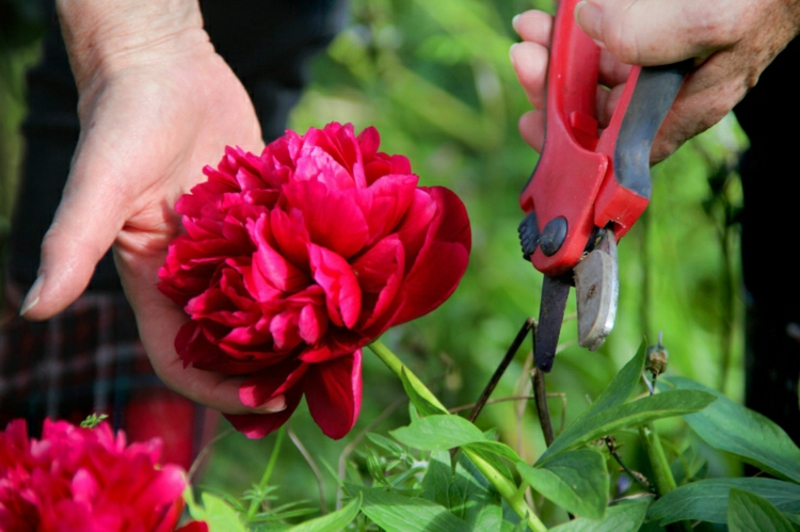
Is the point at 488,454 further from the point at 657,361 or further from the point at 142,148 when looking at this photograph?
the point at 142,148

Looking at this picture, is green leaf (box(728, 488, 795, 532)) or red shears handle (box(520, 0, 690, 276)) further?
red shears handle (box(520, 0, 690, 276))

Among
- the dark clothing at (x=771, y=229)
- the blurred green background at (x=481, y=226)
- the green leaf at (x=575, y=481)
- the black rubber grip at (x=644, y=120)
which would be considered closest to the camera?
the green leaf at (x=575, y=481)

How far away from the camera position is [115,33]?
743 millimetres

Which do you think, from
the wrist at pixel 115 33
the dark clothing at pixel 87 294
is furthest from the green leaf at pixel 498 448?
the dark clothing at pixel 87 294

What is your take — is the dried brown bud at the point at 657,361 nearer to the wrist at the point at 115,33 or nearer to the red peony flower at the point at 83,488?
the red peony flower at the point at 83,488

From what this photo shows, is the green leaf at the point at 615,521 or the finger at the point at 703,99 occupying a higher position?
the finger at the point at 703,99

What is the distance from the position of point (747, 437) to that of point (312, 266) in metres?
0.28

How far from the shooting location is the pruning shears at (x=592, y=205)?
19.3 inches

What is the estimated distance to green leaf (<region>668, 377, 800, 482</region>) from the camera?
42 cm

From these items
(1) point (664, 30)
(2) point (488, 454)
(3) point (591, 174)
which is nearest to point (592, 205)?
(3) point (591, 174)

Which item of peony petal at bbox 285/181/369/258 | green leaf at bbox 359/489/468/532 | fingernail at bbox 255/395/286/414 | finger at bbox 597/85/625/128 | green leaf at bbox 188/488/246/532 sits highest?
peony petal at bbox 285/181/369/258

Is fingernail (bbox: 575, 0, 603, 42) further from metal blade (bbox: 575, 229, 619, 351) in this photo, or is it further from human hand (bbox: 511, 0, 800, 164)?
metal blade (bbox: 575, 229, 619, 351)

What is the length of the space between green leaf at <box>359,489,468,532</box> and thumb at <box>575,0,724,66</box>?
350 millimetres

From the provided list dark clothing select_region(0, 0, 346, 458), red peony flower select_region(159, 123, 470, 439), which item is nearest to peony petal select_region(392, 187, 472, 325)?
red peony flower select_region(159, 123, 470, 439)
